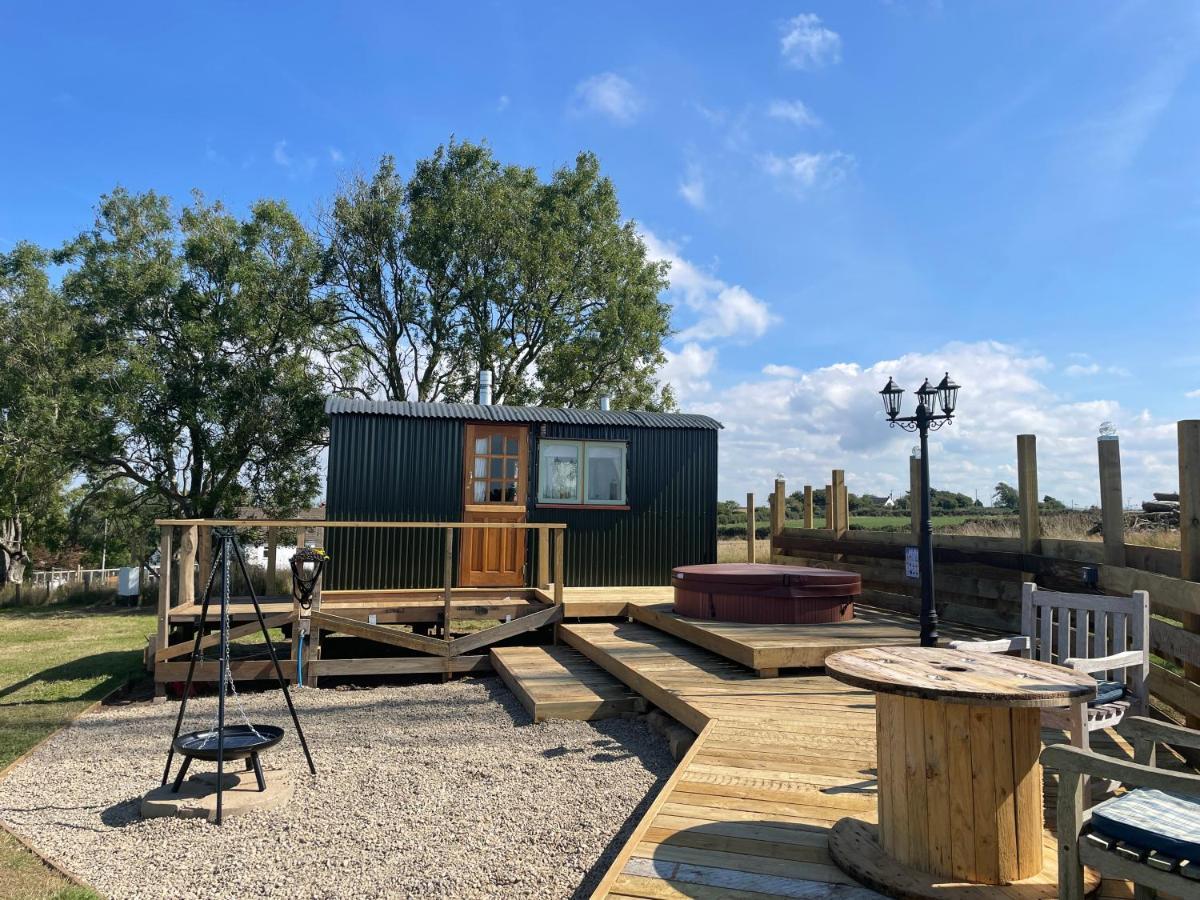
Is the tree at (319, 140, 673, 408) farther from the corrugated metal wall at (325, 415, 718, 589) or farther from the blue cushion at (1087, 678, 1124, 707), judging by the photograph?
the blue cushion at (1087, 678, 1124, 707)

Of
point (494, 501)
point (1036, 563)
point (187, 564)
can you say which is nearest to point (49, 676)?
point (187, 564)

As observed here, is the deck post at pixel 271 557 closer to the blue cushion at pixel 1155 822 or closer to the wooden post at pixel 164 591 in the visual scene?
the wooden post at pixel 164 591

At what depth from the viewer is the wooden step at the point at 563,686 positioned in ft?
17.8

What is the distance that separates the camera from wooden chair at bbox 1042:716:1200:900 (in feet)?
5.25

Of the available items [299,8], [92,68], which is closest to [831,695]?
[299,8]

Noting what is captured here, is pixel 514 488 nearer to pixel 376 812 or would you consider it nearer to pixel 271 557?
pixel 271 557

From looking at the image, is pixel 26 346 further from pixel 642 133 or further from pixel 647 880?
pixel 647 880

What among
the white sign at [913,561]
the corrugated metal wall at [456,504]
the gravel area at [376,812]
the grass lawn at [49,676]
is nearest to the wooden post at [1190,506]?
the white sign at [913,561]

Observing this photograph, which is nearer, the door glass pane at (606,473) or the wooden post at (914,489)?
the wooden post at (914,489)

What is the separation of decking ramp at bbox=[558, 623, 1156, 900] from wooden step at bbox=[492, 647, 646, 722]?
257 millimetres

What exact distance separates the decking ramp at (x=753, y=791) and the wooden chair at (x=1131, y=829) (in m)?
0.45

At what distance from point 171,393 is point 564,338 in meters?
9.25

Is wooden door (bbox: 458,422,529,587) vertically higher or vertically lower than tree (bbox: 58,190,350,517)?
lower

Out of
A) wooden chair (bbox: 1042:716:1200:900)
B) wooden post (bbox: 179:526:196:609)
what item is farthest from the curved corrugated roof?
wooden chair (bbox: 1042:716:1200:900)
